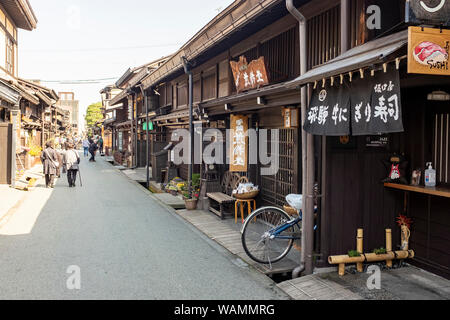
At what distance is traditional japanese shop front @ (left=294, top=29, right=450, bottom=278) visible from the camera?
5871mm

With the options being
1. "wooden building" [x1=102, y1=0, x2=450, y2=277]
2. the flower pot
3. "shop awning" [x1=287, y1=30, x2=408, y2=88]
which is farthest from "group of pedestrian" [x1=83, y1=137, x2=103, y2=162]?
"shop awning" [x1=287, y1=30, x2=408, y2=88]

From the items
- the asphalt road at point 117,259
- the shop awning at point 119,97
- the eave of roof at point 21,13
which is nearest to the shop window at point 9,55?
the eave of roof at point 21,13

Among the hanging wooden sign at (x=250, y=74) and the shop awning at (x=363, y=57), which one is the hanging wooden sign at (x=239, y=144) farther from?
the shop awning at (x=363, y=57)

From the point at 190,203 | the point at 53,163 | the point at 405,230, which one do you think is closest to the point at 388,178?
the point at 405,230

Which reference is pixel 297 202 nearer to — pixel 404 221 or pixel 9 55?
pixel 404 221

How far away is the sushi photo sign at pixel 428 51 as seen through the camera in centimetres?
415

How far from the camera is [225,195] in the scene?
11914 mm

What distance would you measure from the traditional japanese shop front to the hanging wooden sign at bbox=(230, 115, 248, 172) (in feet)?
13.9

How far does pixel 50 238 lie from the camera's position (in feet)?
29.6

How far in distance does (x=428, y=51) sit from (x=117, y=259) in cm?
634

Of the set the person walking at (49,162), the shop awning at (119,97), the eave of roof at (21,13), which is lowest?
the person walking at (49,162)

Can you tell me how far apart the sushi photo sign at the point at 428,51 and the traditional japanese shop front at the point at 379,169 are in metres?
1.17
